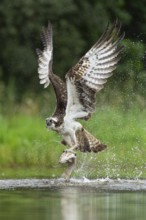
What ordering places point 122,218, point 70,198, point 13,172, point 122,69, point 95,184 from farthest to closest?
1. point 122,69
2. point 13,172
3. point 95,184
4. point 70,198
5. point 122,218

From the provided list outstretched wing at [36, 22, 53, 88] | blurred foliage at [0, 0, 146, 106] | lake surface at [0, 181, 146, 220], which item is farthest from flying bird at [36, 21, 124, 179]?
blurred foliage at [0, 0, 146, 106]

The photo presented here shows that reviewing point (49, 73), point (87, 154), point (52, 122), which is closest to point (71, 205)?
point (52, 122)

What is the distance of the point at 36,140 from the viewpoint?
19516 mm

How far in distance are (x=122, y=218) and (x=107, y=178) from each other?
14.3 feet

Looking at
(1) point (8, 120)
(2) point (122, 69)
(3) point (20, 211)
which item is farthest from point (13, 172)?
(2) point (122, 69)

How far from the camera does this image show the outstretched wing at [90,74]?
16141 mm

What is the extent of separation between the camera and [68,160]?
16.1 m

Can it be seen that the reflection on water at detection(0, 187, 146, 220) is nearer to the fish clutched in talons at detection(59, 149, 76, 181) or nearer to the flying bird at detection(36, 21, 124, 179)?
the fish clutched in talons at detection(59, 149, 76, 181)

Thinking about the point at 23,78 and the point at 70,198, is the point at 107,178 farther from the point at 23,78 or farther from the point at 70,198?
the point at 23,78

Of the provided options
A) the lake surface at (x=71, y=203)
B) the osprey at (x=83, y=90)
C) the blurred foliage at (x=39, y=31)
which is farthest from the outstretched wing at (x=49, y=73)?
the blurred foliage at (x=39, y=31)

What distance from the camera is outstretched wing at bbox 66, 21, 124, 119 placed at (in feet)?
53.0

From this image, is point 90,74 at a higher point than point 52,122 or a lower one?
higher

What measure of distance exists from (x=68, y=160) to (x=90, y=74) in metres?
1.08

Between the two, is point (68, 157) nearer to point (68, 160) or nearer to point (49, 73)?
point (68, 160)
